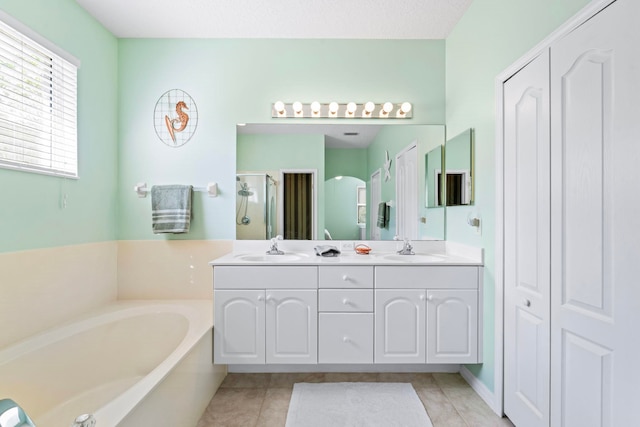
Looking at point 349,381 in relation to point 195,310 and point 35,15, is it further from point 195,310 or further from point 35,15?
point 35,15

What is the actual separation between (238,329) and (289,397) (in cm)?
55

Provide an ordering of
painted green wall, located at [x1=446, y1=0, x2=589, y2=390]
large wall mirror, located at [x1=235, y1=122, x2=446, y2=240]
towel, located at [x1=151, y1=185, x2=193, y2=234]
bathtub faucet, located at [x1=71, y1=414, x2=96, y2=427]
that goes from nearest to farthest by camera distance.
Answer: bathtub faucet, located at [x1=71, y1=414, x2=96, y2=427]
painted green wall, located at [x1=446, y1=0, x2=589, y2=390]
towel, located at [x1=151, y1=185, x2=193, y2=234]
large wall mirror, located at [x1=235, y1=122, x2=446, y2=240]

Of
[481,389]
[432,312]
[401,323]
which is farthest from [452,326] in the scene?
[481,389]

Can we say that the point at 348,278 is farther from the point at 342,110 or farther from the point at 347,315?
the point at 342,110

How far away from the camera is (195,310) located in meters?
2.34

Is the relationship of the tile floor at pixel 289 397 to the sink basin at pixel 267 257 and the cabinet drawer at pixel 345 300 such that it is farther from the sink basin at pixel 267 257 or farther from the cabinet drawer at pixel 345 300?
the sink basin at pixel 267 257

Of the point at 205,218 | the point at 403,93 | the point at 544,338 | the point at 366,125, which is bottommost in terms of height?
the point at 544,338

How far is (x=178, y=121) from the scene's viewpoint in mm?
2592

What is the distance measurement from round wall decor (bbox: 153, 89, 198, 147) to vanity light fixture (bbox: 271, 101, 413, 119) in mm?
659

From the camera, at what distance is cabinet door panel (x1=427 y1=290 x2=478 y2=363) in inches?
82.7

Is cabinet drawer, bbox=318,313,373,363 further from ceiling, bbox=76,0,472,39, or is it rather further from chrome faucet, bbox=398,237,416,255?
ceiling, bbox=76,0,472,39

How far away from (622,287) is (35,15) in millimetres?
3109

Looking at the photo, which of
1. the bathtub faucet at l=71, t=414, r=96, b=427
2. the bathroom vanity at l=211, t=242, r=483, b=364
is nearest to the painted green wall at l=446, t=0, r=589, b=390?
the bathroom vanity at l=211, t=242, r=483, b=364

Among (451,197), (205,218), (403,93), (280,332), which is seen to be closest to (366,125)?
(403,93)
